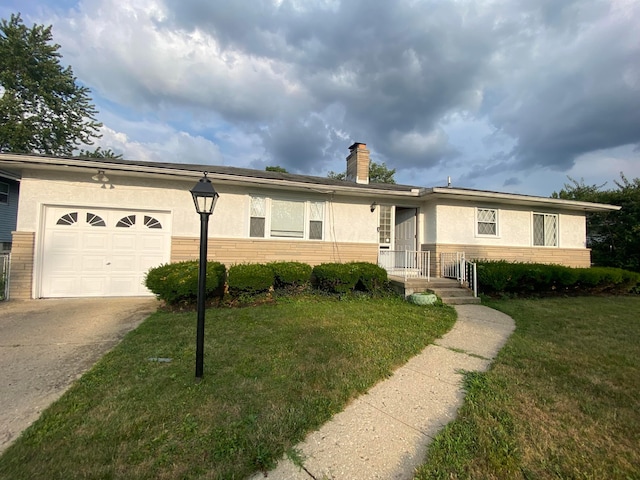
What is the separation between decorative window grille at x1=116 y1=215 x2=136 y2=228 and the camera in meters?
8.21

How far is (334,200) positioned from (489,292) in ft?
17.2

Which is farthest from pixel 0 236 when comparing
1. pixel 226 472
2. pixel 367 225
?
pixel 226 472

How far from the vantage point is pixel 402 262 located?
10.6 metres

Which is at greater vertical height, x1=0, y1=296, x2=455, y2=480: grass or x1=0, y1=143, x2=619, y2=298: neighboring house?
x1=0, y1=143, x2=619, y2=298: neighboring house

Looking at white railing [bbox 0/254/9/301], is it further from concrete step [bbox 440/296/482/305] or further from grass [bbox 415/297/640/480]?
concrete step [bbox 440/296/482/305]

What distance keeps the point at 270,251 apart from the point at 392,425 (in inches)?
274

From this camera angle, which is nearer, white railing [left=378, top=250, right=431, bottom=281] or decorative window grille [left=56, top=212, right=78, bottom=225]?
decorative window grille [left=56, top=212, right=78, bottom=225]

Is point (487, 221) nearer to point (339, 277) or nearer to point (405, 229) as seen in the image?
point (405, 229)

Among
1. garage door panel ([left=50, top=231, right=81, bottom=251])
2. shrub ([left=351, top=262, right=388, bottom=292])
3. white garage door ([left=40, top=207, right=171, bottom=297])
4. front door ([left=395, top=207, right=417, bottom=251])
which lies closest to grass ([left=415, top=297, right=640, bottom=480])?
shrub ([left=351, top=262, right=388, bottom=292])

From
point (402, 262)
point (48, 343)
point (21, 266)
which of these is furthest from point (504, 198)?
point (21, 266)

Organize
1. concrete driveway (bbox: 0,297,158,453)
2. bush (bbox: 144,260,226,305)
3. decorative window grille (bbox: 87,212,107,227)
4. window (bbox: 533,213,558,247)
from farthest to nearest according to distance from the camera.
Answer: window (bbox: 533,213,558,247) < decorative window grille (bbox: 87,212,107,227) < bush (bbox: 144,260,226,305) < concrete driveway (bbox: 0,297,158,453)

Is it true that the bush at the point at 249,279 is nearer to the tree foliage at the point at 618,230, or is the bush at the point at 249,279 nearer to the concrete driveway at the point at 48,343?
the concrete driveway at the point at 48,343

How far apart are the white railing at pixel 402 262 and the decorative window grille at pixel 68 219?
8471 mm

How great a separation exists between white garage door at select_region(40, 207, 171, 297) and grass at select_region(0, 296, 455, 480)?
341cm
